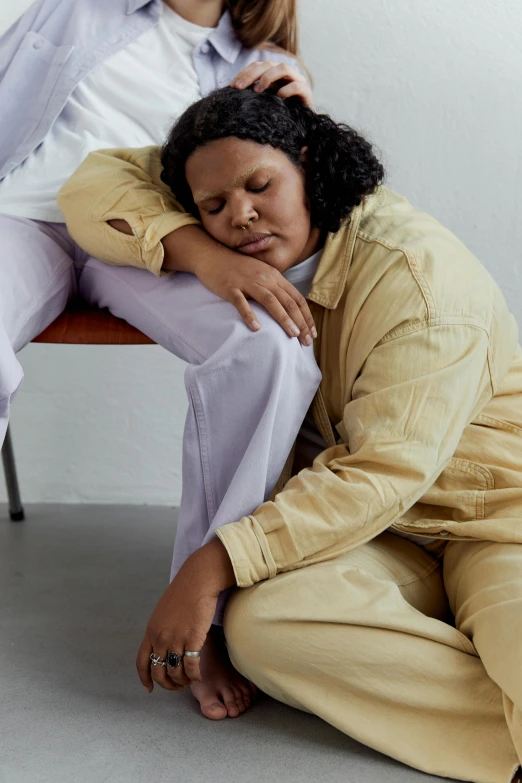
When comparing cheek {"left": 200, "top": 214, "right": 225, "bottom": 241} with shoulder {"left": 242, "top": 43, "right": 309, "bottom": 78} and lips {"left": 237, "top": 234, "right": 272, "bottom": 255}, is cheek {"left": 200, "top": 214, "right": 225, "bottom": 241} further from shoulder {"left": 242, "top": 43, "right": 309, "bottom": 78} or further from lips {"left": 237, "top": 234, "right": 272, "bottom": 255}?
shoulder {"left": 242, "top": 43, "right": 309, "bottom": 78}

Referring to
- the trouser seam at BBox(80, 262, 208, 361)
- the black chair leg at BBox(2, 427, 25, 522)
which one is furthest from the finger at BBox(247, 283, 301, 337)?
the black chair leg at BBox(2, 427, 25, 522)

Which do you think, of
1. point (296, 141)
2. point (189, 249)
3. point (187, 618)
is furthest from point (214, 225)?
point (187, 618)

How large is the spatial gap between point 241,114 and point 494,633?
25.8 inches

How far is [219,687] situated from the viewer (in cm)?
104

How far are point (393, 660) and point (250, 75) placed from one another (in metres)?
0.74

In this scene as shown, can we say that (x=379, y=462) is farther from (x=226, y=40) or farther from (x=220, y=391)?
(x=226, y=40)

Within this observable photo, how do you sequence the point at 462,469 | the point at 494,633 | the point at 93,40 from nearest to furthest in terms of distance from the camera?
the point at 494,633 → the point at 462,469 → the point at 93,40

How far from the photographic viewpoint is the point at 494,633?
3.02 ft

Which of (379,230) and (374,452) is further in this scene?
(379,230)

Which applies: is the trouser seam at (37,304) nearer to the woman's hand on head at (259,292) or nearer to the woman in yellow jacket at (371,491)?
the woman in yellow jacket at (371,491)

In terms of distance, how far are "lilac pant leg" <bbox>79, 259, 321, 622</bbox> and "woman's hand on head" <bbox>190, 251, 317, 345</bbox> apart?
1cm

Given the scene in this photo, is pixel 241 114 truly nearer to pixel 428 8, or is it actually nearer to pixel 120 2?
pixel 120 2

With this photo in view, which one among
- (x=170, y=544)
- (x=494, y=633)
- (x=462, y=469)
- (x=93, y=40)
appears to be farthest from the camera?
(x=170, y=544)

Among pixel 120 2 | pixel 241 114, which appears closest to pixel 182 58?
pixel 120 2
